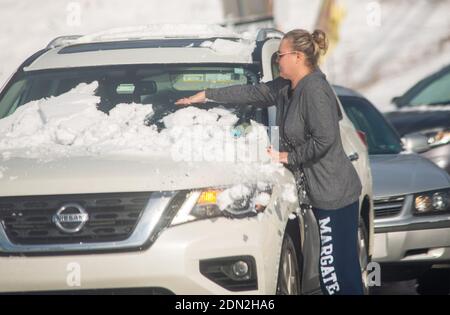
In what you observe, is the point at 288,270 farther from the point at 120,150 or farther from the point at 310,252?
the point at 120,150

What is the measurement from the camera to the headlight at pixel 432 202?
31.3ft

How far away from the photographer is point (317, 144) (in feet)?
22.3

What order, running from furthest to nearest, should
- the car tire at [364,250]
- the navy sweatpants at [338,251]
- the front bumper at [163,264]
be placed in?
the car tire at [364,250], the navy sweatpants at [338,251], the front bumper at [163,264]

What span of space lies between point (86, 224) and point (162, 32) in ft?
8.96

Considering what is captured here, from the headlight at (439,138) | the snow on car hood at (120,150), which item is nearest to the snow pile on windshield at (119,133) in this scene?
the snow on car hood at (120,150)

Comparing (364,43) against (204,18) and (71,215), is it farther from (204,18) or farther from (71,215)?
(71,215)

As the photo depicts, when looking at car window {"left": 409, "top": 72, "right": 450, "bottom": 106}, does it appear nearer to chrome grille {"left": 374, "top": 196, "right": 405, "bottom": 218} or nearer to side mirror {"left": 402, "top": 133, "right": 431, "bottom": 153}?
side mirror {"left": 402, "top": 133, "right": 431, "bottom": 153}

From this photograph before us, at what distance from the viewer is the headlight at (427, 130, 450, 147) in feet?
47.0

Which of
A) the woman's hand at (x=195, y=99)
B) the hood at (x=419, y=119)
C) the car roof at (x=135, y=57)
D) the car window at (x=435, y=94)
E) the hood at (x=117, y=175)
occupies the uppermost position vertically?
the car window at (x=435, y=94)

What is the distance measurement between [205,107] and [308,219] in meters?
0.97

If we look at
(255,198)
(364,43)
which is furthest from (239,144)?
(364,43)

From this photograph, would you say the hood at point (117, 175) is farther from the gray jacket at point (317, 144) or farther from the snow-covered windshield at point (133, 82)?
the snow-covered windshield at point (133, 82)

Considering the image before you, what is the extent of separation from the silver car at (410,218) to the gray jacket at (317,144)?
2317 millimetres

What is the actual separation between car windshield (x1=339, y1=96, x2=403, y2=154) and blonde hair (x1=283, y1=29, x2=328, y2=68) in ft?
13.3
